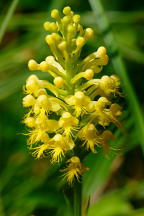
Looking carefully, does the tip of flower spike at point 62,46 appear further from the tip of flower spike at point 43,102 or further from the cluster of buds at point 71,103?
the tip of flower spike at point 43,102

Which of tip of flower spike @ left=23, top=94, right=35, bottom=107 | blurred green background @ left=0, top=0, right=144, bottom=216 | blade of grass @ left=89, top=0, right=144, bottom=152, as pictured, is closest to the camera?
blade of grass @ left=89, top=0, right=144, bottom=152

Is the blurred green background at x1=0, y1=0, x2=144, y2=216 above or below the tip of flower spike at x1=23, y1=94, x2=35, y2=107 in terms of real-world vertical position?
below

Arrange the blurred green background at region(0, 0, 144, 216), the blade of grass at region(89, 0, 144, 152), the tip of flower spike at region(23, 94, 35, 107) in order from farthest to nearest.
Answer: the blurred green background at region(0, 0, 144, 216) → the tip of flower spike at region(23, 94, 35, 107) → the blade of grass at region(89, 0, 144, 152)

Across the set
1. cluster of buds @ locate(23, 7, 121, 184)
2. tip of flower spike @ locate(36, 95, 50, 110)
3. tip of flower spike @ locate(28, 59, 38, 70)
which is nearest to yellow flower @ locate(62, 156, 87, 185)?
cluster of buds @ locate(23, 7, 121, 184)

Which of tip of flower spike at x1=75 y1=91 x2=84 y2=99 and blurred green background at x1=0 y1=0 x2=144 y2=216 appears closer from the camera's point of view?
tip of flower spike at x1=75 y1=91 x2=84 y2=99

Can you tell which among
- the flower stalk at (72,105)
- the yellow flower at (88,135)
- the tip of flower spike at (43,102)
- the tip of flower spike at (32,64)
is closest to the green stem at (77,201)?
the flower stalk at (72,105)

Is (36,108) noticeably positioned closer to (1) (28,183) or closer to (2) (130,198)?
(1) (28,183)

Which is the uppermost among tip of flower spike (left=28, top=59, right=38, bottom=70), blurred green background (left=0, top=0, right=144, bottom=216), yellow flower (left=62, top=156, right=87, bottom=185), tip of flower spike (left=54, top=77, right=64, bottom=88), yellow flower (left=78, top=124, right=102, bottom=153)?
tip of flower spike (left=28, top=59, right=38, bottom=70)

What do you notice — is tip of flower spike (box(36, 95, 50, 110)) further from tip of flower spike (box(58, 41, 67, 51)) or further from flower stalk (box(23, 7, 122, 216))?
tip of flower spike (box(58, 41, 67, 51))

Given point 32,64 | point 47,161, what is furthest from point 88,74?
point 47,161

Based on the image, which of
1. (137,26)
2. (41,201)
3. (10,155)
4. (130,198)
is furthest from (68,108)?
(137,26)
